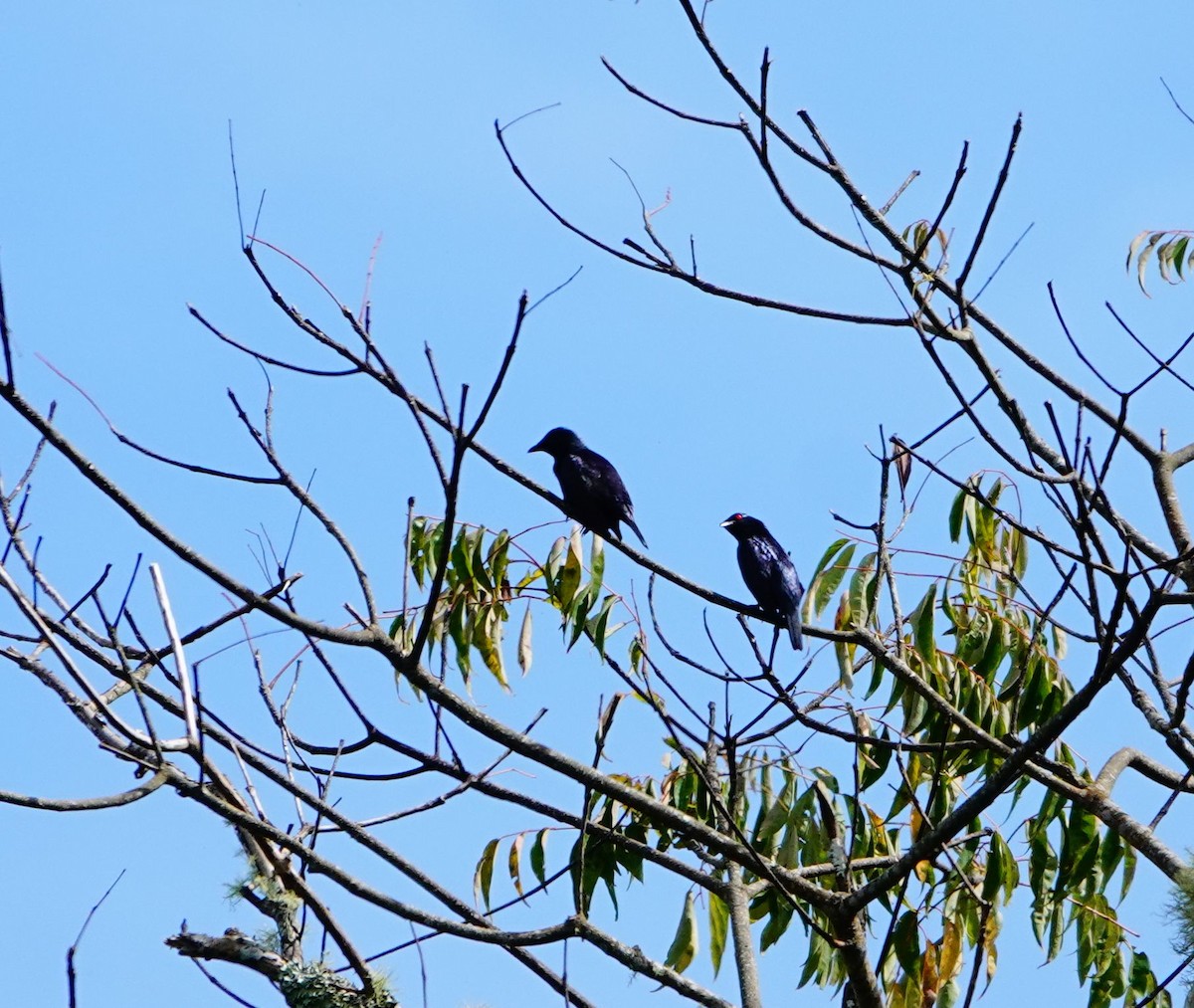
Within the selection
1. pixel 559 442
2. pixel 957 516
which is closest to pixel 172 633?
pixel 957 516

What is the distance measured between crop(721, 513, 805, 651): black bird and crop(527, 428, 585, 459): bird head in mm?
1014

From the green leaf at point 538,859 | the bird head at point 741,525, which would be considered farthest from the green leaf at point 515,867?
the bird head at point 741,525

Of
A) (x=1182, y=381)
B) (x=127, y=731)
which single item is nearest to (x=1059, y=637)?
(x=1182, y=381)

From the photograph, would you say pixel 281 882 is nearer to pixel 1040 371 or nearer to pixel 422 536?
pixel 422 536

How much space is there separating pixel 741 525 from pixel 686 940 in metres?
3.06

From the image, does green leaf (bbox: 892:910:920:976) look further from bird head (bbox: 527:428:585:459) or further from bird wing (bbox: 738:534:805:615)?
bird head (bbox: 527:428:585:459)

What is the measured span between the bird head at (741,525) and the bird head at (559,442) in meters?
0.91

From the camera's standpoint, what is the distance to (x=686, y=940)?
17.1ft

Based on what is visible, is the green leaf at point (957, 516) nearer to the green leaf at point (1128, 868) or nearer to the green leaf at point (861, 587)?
the green leaf at point (861, 587)

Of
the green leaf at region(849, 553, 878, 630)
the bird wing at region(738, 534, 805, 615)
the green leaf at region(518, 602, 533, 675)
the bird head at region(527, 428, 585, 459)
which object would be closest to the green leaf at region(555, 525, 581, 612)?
the green leaf at region(518, 602, 533, 675)

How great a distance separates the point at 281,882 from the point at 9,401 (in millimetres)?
1348

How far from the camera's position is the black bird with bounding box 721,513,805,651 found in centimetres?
677

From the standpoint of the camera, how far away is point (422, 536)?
574 centimetres

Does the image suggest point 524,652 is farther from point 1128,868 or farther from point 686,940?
point 1128,868
